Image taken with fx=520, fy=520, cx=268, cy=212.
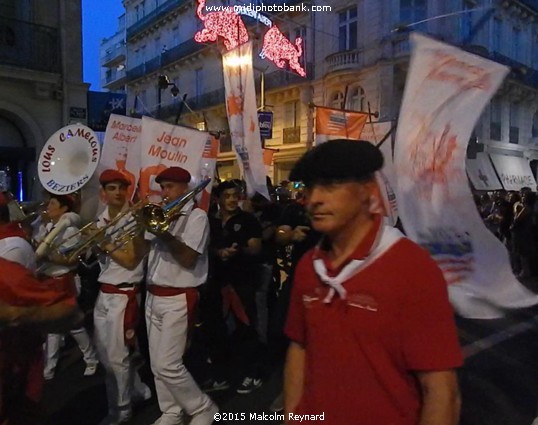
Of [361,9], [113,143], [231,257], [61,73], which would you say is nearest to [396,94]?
[361,9]

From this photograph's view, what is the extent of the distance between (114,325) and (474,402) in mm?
2796

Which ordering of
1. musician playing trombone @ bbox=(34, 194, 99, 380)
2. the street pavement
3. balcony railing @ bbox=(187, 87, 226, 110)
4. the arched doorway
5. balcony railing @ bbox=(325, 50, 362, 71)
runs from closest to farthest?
the street pavement < musician playing trombone @ bbox=(34, 194, 99, 380) < the arched doorway < balcony railing @ bbox=(325, 50, 362, 71) < balcony railing @ bbox=(187, 87, 226, 110)

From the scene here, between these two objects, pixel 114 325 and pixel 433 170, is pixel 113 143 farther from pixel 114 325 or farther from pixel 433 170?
pixel 433 170

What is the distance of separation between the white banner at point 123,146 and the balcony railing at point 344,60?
60.2ft

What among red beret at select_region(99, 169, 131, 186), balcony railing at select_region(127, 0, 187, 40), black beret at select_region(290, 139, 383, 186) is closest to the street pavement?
red beret at select_region(99, 169, 131, 186)

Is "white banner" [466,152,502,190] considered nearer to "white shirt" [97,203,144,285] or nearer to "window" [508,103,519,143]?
"window" [508,103,519,143]

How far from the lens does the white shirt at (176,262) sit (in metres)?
3.34

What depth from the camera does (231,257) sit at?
14.1 ft

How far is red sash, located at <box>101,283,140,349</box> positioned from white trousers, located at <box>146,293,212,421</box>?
0.82 ft

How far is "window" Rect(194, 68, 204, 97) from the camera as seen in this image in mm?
33500

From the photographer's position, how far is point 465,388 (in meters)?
4.30

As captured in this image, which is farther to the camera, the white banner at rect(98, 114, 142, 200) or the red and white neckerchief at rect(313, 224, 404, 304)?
the white banner at rect(98, 114, 142, 200)

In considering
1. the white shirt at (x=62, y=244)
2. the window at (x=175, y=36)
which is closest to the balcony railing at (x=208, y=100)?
the window at (x=175, y=36)

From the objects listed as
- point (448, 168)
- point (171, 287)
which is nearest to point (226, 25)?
point (171, 287)
